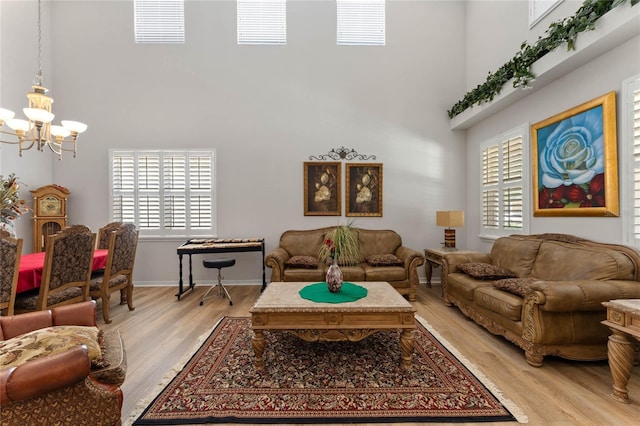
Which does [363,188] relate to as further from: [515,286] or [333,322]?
[333,322]

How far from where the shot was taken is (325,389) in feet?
6.78

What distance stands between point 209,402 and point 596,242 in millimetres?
3893

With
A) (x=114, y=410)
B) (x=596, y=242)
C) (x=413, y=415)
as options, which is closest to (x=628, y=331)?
(x=596, y=242)

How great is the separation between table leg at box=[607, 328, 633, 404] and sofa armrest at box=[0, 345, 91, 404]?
10.8 feet

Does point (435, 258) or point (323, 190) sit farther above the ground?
point (323, 190)

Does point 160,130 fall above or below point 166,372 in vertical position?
above

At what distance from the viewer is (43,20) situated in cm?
484

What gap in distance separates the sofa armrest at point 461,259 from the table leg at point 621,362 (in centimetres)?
189

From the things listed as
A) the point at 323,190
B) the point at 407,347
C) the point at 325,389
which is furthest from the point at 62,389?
the point at 323,190

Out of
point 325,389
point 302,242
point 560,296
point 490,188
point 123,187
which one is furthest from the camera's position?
point 123,187

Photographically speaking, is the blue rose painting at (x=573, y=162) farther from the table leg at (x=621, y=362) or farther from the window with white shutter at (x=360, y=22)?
the window with white shutter at (x=360, y=22)

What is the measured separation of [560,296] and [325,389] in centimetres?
202

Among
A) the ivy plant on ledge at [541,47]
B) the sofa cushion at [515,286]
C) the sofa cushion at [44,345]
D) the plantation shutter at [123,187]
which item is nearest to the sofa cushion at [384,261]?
the sofa cushion at [515,286]

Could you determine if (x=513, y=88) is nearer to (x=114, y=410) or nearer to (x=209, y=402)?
(x=209, y=402)
